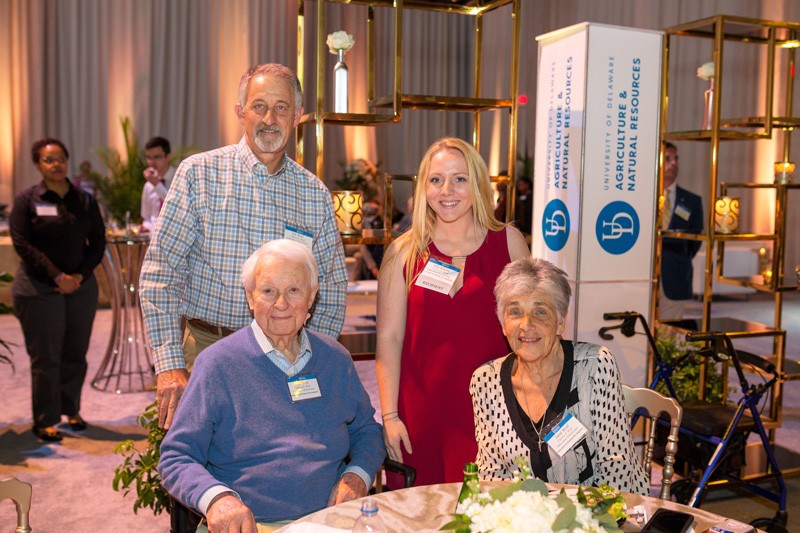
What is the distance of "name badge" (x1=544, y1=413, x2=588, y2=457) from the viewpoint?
7.26ft

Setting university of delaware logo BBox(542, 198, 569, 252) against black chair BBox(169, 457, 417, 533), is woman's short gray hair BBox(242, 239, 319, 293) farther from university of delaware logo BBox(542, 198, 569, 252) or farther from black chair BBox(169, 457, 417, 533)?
university of delaware logo BBox(542, 198, 569, 252)

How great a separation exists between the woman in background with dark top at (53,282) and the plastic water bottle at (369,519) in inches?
139

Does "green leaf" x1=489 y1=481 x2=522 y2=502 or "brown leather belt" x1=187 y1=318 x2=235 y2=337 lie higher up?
"brown leather belt" x1=187 y1=318 x2=235 y2=337

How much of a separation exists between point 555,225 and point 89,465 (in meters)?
2.70

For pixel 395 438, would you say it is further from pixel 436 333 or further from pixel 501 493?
pixel 501 493

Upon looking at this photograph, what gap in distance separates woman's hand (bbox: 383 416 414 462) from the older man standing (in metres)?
0.38

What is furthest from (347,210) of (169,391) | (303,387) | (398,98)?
(303,387)

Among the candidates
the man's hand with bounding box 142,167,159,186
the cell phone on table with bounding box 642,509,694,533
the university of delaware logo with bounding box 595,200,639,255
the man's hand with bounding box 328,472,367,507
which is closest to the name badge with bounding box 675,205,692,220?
the university of delaware logo with bounding box 595,200,639,255

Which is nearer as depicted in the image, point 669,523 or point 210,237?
point 669,523

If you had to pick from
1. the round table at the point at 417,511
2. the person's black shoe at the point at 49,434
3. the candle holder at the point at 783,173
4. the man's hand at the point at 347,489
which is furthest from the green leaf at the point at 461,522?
the person's black shoe at the point at 49,434

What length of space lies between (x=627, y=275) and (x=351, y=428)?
70.7 inches

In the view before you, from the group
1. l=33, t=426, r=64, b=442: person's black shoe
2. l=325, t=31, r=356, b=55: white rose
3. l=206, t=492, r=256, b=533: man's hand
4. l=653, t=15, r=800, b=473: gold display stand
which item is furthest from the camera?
l=33, t=426, r=64, b=442: person's black shoe

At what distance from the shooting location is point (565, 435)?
2.22 meters

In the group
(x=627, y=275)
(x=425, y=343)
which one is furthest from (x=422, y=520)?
(x=627, y=275)
